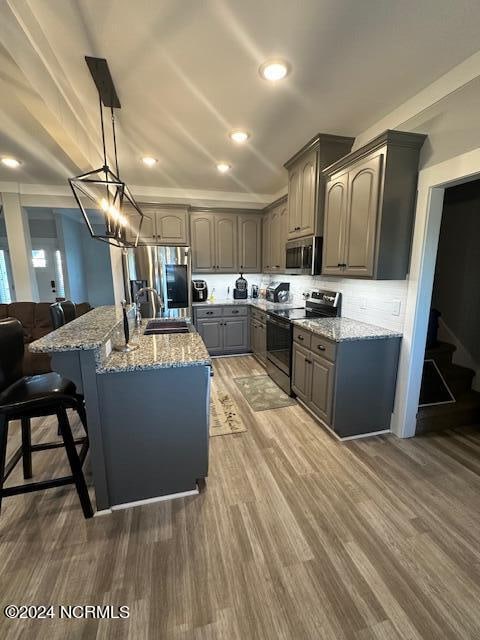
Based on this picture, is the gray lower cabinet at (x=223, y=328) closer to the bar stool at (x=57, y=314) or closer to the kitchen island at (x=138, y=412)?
the bar stool at (x=57, y=314)

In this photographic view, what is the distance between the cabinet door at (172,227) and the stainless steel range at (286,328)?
77.6 inches

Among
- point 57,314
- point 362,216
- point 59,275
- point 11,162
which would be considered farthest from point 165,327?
point 59,275

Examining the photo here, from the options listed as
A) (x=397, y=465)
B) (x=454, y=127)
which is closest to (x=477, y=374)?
(x=397, y=465)

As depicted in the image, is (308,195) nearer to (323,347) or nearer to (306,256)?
(306,256)

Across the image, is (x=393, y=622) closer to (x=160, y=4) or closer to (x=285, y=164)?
(x=160, y=4)

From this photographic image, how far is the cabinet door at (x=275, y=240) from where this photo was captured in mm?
4027

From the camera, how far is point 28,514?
1.65 m

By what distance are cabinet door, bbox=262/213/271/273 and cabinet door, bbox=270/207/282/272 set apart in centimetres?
13

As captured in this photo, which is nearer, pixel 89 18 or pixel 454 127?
pixel 89 18

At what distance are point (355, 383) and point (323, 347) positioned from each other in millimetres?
402

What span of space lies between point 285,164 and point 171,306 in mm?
2503

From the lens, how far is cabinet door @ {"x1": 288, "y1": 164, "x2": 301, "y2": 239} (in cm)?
317

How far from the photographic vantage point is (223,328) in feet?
14.6

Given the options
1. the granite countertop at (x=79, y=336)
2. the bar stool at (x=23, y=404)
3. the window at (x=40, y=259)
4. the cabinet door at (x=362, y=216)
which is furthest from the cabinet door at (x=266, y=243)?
the window at (x=40, y=259)
